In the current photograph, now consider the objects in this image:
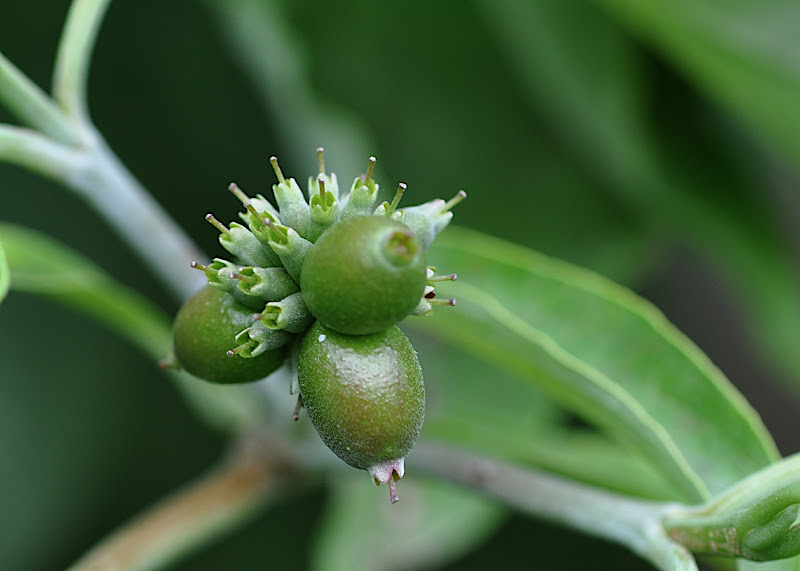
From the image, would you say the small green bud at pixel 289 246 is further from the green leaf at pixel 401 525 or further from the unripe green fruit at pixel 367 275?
the green leaf at pixel 401 525

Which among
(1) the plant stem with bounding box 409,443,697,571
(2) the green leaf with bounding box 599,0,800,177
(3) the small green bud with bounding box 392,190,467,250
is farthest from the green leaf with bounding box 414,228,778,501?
(2) the green leaf with bounding box 599,0,800,177

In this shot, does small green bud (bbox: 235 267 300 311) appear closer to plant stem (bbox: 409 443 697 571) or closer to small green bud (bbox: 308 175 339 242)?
small green bud (bbox: 308 175 339 242)

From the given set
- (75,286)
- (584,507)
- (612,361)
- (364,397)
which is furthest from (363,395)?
(75,286)

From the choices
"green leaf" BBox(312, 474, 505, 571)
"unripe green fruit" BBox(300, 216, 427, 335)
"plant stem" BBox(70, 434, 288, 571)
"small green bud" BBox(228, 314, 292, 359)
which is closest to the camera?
"unripe green fruit" BBox(300, 216, 427, 335)

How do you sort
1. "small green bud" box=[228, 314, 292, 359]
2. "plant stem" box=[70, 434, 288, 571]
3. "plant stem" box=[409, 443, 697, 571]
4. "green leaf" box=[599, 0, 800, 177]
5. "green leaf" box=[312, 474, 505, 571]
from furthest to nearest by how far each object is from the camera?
1. "green leaf" box=[312, 474, 505, 571]
2. "green leaf" box=[599, 0, 800, 177]
3. "plant stem" box=[70, 434, 288, 571]
4. "plant stem" box=[409, 443, 697, 571]
5. "small green bud" box=[228, 314, 292, 359]

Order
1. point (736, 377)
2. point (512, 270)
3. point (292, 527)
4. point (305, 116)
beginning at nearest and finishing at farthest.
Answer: point (512, 270) → point (305, 116) → point (292, 527) → point (736, 377)

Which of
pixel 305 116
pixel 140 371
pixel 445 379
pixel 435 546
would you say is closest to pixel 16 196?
pixel 140 371

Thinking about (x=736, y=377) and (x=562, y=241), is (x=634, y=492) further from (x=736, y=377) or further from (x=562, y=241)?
(x=736, y=377)

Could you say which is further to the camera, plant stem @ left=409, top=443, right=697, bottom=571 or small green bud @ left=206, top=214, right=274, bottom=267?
plant stem @ left=409, top=443, right=697, bottom=571
